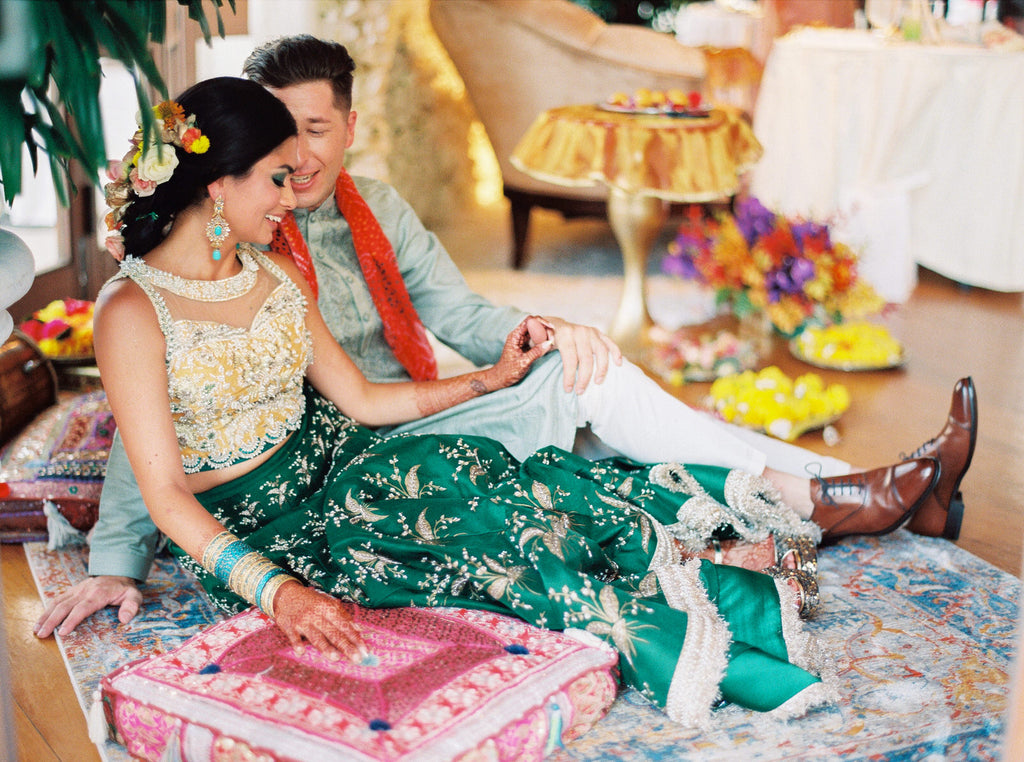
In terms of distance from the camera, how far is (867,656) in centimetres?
182

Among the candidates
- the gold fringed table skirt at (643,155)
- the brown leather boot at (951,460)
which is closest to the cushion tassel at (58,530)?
the brown leather boot at (951,460)

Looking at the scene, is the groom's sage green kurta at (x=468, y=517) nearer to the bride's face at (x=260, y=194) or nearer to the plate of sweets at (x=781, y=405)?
the bride's face at (x=260, y=194)

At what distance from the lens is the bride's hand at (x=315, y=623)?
A: 1502 mm

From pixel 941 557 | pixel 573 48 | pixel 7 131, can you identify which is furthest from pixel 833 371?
pixel 7 131

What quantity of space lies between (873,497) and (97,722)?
152cm

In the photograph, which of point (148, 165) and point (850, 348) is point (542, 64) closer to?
point (850, 348)

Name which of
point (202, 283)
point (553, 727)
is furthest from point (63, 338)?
point (553, 727)

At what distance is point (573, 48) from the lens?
15.7 feet

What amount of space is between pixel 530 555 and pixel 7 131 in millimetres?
960

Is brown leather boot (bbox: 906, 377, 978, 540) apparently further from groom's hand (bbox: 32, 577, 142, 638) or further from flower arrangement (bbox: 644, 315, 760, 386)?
groom's hand (bbox: 32, 577, 142, 638)

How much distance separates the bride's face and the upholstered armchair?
315cm

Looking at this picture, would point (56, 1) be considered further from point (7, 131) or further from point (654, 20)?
point (654, 20)

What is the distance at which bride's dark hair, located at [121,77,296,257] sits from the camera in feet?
5.41

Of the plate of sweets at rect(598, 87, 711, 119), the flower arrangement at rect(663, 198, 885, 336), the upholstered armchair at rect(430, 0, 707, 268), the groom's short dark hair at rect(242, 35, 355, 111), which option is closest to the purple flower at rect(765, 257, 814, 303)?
the flower arrangement at rect(663, 198, 885, 336)
